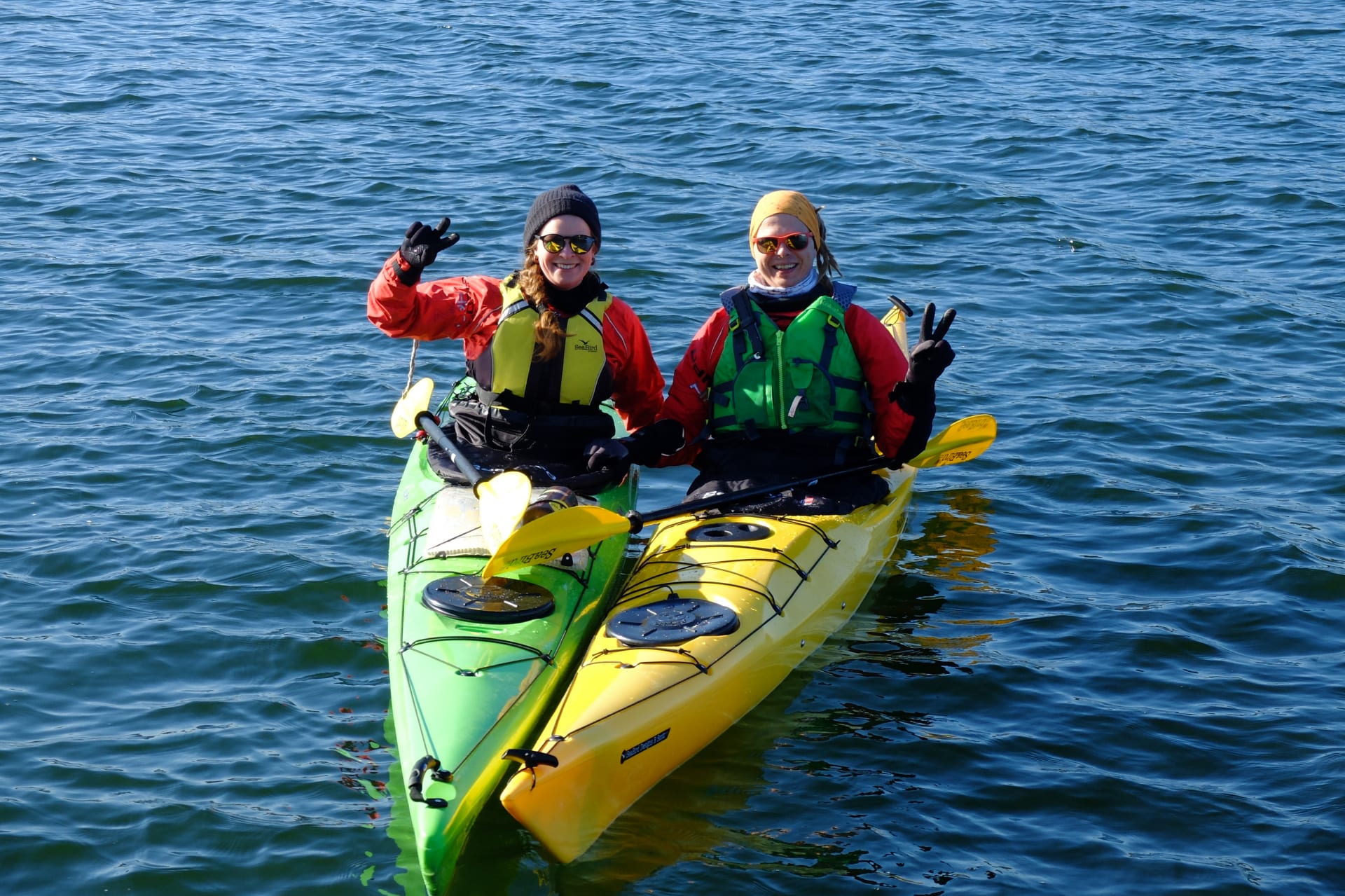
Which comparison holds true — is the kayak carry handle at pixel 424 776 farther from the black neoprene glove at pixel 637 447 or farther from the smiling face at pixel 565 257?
the smiling face at pixel 565 257

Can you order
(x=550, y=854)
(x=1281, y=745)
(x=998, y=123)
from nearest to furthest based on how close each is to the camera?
(x=550, y=854) → (x=1281, y=745) → (x=998, y=123)

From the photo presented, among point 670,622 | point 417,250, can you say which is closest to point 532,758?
point 670,622

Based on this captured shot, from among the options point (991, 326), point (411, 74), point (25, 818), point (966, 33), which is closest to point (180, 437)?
point (25, 818)

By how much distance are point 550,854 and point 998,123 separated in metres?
9.24

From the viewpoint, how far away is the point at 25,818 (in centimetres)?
421

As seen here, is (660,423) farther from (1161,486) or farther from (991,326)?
(991,326)

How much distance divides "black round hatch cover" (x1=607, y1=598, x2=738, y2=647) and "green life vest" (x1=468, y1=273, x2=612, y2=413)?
3.17 feet

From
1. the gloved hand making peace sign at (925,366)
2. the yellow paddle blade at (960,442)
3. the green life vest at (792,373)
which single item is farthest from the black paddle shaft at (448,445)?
the yellow paddle blade at (960,442)

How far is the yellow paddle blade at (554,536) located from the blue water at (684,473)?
758mm

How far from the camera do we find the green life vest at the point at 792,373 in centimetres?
535

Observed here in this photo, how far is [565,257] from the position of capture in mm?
5172

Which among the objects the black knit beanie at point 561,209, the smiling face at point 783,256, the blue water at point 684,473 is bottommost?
the blue water at point 684,473

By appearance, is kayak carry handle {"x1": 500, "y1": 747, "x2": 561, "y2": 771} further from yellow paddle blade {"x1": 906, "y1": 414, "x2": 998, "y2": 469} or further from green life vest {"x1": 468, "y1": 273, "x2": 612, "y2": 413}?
yellow paddle blade {"x1": 906, "y1": 414, "x2": 998, "y2": 469}

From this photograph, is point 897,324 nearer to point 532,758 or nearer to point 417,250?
point 417,250
